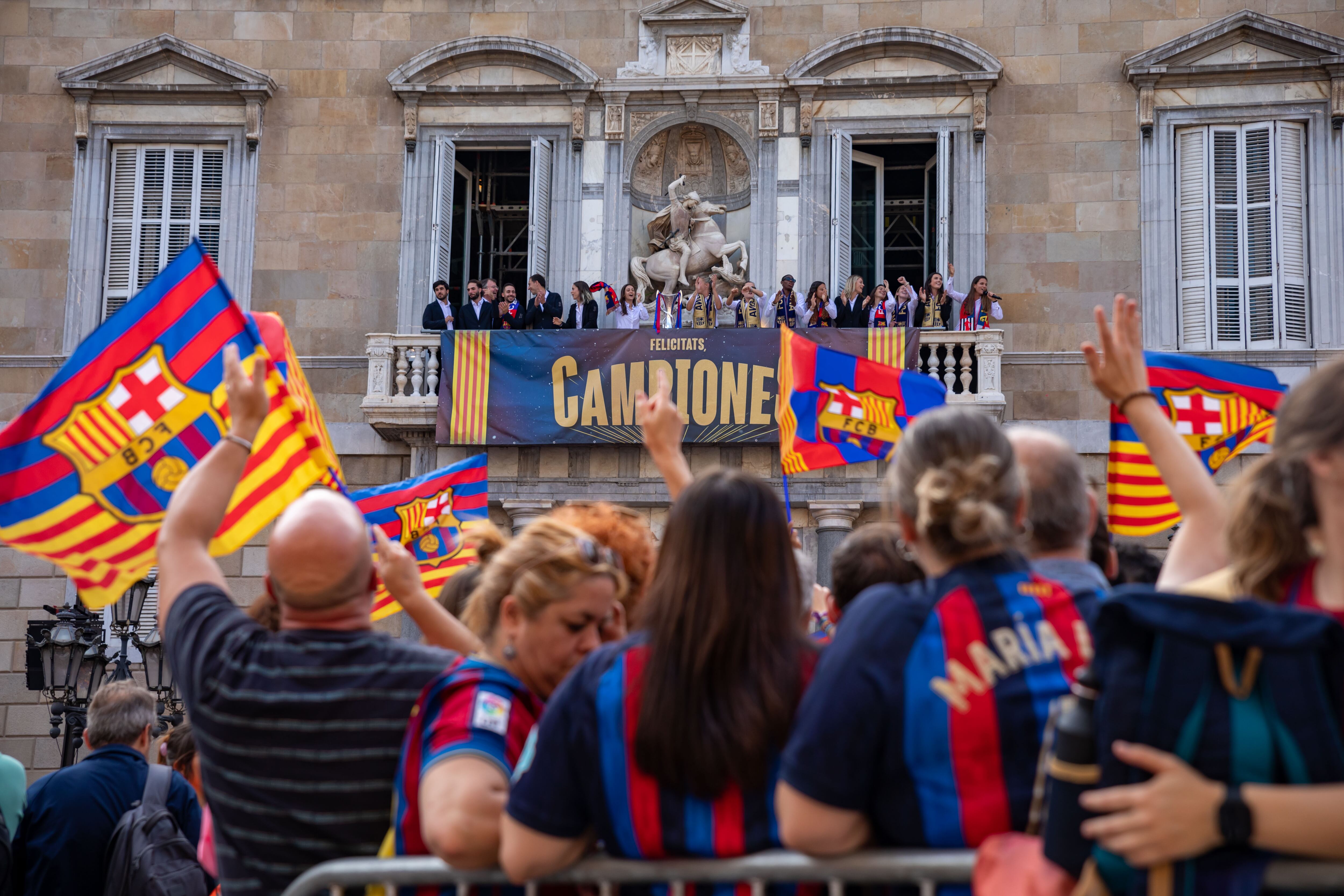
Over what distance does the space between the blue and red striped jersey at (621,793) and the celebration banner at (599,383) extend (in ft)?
42.6

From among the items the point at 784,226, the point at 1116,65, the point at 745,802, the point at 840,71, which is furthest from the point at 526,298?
the point at 745,802

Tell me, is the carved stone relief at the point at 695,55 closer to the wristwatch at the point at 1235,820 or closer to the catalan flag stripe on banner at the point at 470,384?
the catalan flag stripe on banner at the point at 470,384

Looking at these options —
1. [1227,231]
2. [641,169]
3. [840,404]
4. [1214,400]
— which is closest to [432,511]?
[840,404]

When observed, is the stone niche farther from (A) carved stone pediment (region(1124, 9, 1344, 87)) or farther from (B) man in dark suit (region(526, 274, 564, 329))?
(A) carved stone pediment (region(1124, 9, 1344, 87))

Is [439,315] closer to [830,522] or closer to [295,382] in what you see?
[830,522]

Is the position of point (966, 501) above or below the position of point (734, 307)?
below

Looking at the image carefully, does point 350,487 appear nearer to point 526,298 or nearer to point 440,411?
point 440,411

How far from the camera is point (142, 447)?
5.27 meters

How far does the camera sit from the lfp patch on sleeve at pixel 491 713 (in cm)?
282

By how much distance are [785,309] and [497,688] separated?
13.5m

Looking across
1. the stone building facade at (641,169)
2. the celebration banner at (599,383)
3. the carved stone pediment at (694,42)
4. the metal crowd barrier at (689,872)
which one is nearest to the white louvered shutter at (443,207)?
the stone building facade at (641,169)

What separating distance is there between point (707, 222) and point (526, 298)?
256cm

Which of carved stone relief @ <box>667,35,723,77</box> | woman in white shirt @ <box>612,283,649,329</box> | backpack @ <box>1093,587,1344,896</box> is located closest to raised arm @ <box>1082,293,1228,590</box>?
backpack @ <box>1093,587,1344,896</box>

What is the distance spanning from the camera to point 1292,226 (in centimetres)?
1625
